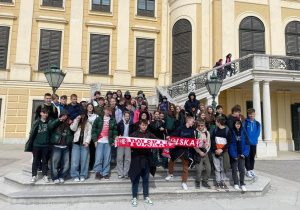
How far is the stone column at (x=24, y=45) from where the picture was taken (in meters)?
13.8

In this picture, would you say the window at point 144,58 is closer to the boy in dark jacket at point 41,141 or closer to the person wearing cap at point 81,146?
the person wearing cap at point 81,146

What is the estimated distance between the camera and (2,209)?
14.1 ft

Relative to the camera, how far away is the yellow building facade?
46.4 ft

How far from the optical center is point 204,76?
38.3 feet

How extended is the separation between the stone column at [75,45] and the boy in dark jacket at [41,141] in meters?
9.64

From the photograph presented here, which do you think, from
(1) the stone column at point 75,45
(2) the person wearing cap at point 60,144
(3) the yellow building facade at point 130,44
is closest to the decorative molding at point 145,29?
(3) the yellow building facade at point 130,44

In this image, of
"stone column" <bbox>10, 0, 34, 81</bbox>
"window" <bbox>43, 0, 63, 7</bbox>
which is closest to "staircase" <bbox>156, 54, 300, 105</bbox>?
"stone column" <bbox>10, 0, 34, 81</bbox>

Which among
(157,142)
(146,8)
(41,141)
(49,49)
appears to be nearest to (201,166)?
(157,142)

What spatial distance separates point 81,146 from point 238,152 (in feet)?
13.1

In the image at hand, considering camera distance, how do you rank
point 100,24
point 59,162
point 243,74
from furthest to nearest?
point 100,24
point 243,74
point 59,162

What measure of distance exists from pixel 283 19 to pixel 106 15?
41.8ft

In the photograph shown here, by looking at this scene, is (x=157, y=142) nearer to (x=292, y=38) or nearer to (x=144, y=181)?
(x=144, y=181)

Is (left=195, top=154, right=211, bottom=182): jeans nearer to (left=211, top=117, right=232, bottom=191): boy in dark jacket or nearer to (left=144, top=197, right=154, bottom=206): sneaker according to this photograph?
(left=211, top=117, right=232, bottom=191): boy in dark jacket

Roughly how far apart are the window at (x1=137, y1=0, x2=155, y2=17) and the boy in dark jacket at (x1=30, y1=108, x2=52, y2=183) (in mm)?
13067
